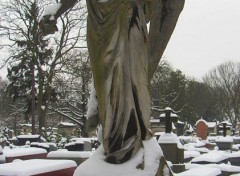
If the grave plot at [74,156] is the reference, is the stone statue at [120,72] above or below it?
above

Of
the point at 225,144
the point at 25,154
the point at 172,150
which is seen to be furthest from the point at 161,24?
the point at 225,144

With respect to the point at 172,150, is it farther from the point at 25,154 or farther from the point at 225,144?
the point at 225,144

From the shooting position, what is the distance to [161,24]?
3.78 m

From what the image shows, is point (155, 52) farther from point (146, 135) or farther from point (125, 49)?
point (146, 135)

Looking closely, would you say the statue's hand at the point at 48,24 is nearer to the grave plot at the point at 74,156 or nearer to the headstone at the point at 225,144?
the grave plot at the point at 74,156

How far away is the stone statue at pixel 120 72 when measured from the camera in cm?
331

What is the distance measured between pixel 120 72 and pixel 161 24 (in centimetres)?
70

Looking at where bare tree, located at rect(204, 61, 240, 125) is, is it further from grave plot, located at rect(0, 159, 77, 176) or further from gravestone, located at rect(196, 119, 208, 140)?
grave plot, located at rect(0, 159, 77, 176)

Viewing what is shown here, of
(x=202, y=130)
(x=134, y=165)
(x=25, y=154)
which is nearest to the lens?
(x=134, y=165)

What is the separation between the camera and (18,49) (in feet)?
110

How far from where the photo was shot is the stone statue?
130 inches

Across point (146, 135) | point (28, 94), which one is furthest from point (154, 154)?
point (28, 94)

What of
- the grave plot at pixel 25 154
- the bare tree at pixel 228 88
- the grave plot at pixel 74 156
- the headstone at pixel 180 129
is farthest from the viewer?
the bare tree at pixel 228 88

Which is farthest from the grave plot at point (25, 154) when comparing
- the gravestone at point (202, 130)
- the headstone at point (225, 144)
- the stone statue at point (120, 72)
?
the gravestone at point (202, 130)
